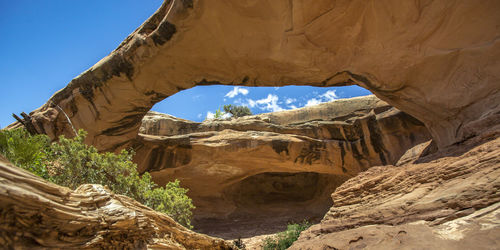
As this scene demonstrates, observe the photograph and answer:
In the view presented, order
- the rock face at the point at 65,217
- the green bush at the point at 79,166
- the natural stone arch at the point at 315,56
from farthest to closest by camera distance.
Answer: the natural stone arch at the point at 315,56
the green bush at the point at 79,166
the rock face at the point at 65,217

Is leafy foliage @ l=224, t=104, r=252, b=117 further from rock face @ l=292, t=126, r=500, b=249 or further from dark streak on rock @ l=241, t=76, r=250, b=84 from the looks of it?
rock face @ l=292, t=126, r=500, b=249

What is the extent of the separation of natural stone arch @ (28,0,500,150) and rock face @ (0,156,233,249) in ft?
17.8

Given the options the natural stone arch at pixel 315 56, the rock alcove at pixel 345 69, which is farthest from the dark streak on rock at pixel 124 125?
the natural stone arch at pixel 315 56

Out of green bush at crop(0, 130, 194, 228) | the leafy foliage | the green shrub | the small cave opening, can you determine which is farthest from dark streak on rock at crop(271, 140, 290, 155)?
the leafy foliage

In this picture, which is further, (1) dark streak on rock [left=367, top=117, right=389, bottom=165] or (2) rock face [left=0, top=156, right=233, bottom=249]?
(1) dark streak on rock [left=367, top=117, right=389, bottom=165]

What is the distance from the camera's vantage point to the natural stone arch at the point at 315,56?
6551mm

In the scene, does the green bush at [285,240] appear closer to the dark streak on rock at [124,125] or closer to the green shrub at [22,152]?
the dark streak on rock at [124,125]

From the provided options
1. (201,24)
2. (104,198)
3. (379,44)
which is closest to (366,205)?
(104,198)

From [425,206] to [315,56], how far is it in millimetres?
5275

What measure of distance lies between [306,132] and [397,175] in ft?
24.8

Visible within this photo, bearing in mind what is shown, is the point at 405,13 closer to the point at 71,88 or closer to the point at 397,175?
the point at 397,175

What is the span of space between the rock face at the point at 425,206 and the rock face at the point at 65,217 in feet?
7.77

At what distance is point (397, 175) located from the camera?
16.5 ft

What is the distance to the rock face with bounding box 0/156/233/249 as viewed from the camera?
7.60ft
